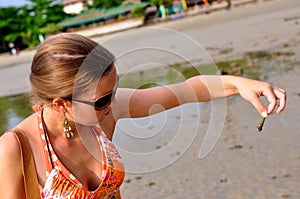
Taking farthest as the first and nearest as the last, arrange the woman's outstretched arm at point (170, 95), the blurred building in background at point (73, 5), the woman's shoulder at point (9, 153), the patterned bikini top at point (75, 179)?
the blurred building in background at point (73, 5), the woman's outstretched arm at point (170, 95), the patterned bikini top at point (75, 179), the woman's shoulder at point (9, 153)

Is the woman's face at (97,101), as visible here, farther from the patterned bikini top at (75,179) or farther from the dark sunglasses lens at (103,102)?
the patterned bikini top at (75,179)

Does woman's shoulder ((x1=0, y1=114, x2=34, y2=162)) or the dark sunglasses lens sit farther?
the dark sunglasses lens

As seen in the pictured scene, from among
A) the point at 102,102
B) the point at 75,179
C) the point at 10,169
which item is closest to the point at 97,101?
the point at 102,102

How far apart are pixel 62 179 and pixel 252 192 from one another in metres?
3.22

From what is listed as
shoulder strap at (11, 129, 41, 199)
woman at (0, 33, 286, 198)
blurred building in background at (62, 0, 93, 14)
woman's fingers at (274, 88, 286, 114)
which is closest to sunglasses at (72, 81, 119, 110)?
woman at (0, 33, 286, 198)

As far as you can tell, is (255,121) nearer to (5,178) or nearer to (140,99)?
(140,99)

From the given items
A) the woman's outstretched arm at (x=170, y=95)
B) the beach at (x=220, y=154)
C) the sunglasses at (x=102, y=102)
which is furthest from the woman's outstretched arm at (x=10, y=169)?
the beach at (x=220, y=154)

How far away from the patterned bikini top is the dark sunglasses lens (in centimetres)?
17

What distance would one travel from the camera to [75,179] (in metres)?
1.94

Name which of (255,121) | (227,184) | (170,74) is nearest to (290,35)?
(170,74)

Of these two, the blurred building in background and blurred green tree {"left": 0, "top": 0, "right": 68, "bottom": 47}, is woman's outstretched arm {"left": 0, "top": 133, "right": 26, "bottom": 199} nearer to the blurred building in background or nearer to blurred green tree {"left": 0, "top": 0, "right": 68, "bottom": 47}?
blurred green tree {"left": 0, "top": 0, "right": 68, "bottom": 47}

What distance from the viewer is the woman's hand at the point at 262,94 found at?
1.89 metres

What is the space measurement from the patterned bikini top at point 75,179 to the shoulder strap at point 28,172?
6 centimetres

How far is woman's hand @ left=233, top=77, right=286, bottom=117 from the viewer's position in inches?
74.2
